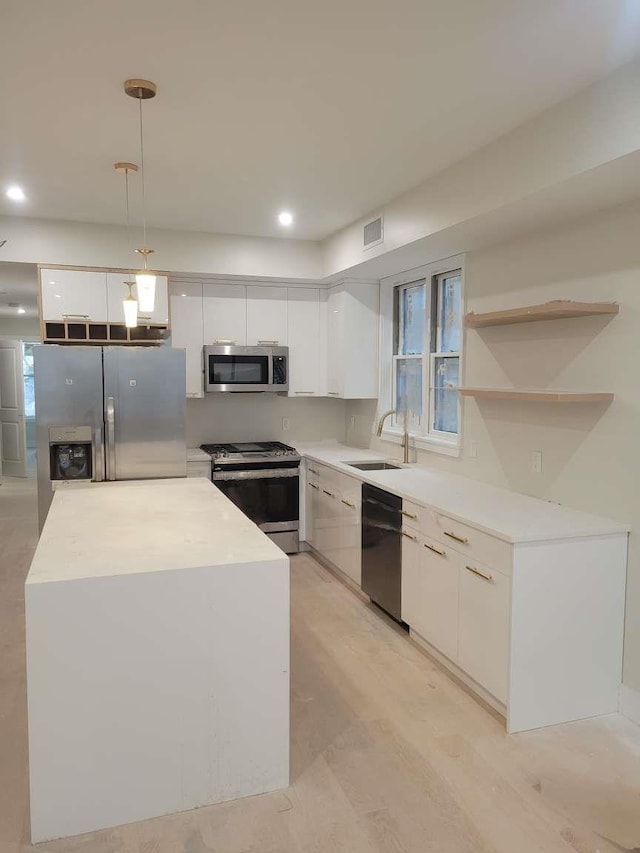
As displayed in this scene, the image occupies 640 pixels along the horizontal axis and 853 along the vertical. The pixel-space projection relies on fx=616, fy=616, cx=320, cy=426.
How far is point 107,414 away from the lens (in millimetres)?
4270

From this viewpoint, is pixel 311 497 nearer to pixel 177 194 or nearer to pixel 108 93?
pixel 177 194

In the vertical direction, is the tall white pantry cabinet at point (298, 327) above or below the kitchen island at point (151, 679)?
above

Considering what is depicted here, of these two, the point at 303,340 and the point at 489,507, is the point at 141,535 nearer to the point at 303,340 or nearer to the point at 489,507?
the point at 489,507

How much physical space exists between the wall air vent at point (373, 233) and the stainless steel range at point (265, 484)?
1.79 metres

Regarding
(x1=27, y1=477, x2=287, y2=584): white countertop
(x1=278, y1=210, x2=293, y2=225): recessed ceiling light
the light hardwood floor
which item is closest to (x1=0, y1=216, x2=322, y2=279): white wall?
(x1=278, y1=210, x2=293, y2=225): recessed ceiling light

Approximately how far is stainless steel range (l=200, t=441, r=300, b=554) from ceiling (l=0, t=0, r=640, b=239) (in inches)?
82.5

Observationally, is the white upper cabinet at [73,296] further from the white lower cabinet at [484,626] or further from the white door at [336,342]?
the white lower cabinet at [484,626]

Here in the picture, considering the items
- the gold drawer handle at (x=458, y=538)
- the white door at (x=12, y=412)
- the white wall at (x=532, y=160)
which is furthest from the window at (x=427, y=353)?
the white door at (x=12, y=412)

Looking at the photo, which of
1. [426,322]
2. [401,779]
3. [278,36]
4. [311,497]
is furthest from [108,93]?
[311,497]

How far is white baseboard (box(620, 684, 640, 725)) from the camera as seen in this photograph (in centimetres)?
269

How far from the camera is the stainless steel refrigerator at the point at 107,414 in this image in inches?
164

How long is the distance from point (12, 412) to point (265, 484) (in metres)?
6.24

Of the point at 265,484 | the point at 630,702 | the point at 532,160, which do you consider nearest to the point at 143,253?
the point at 532,160

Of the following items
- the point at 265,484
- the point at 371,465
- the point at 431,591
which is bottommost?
the point at 431,591
